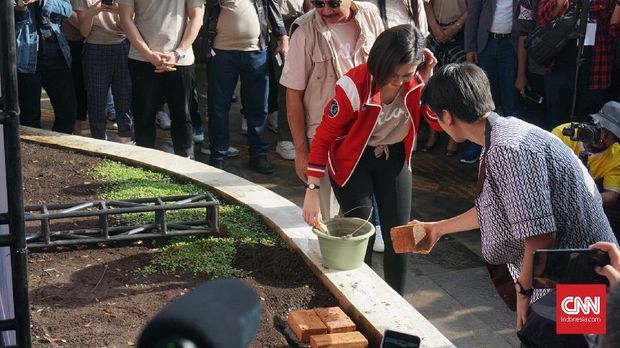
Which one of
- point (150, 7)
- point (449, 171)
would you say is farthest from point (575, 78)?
point (150, 7)

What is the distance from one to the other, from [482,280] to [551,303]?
9.50 ft

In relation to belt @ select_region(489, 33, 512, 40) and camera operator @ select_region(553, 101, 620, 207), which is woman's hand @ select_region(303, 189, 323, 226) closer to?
camera operator @ select_region(553, 101, 620, 207)

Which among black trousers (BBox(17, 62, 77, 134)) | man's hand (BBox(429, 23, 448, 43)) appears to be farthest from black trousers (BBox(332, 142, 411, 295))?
man's hand (BBox(429, 23, 448, 43))

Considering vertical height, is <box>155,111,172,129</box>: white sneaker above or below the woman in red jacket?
below

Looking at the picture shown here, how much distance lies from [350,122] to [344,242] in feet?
2.03

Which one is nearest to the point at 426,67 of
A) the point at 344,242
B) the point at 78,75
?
the point at 344,242

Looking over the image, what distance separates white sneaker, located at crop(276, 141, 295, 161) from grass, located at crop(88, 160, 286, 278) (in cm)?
225

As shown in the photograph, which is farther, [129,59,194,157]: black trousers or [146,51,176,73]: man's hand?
[129,59,194,157]: black trousers

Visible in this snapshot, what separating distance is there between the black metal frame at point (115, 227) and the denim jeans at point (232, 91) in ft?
8.53

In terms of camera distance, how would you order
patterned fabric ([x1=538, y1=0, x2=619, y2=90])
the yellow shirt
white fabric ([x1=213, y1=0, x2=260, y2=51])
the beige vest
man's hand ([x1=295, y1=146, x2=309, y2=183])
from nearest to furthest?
the beige vest
man's hand ([x1=295, y1=146, x2=309, y2=183])
the yellow shirt
patterned fabric ([x1=538, y1=0, x2=619, y2=90])
white fabric ([x1=213, y1=0, x2=260, y2=51])

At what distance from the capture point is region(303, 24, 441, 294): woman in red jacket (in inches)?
170

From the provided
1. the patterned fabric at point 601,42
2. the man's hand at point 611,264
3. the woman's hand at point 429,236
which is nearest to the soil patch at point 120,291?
the woman's hand at point 429,236

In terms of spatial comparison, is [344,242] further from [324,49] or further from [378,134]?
[324,49]

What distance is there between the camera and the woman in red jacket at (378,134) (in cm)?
431
